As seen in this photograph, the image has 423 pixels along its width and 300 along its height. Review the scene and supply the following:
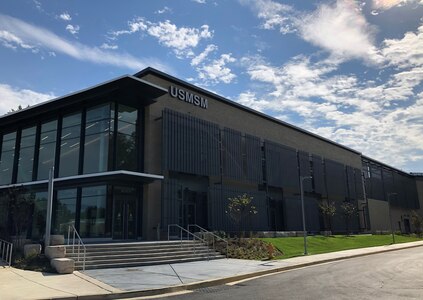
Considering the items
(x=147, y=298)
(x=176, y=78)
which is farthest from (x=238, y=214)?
(x=147, y=298)

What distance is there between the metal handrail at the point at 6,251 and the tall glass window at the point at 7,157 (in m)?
13.1

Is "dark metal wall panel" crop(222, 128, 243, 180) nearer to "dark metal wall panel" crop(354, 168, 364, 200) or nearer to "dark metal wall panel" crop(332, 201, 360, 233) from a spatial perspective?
"dark metal wall panel" crop(332, 201, 360, 233)

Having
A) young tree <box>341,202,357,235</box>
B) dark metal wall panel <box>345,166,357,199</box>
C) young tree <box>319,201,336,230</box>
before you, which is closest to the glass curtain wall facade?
young tree <box>319,201,336,230</box>

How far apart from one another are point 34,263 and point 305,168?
33.8m

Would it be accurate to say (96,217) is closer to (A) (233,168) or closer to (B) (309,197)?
(A) (233,168)

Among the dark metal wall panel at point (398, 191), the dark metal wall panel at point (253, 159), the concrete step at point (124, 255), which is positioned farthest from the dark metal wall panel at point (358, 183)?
the concrete step at point (124, 255)

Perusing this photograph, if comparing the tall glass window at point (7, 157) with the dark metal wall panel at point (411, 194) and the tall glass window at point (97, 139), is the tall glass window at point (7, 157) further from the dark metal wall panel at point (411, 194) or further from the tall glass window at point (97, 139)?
the dark metal wall panel at point (411, 194)

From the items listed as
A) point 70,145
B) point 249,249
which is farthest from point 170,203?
point 70,145

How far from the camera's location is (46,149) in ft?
96.7

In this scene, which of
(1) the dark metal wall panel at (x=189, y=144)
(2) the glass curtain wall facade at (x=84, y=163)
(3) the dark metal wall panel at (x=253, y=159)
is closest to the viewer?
(2) the glass curtain wall facade at (x=84, y=163)

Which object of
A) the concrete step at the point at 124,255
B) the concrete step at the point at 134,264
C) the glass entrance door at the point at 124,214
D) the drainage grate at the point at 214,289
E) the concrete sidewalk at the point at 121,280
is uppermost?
the glass entrance door at the point at 124,214

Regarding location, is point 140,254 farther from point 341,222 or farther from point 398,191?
point 398,191

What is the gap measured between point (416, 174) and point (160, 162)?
3011 inches

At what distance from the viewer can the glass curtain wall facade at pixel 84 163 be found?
25.1 meters
